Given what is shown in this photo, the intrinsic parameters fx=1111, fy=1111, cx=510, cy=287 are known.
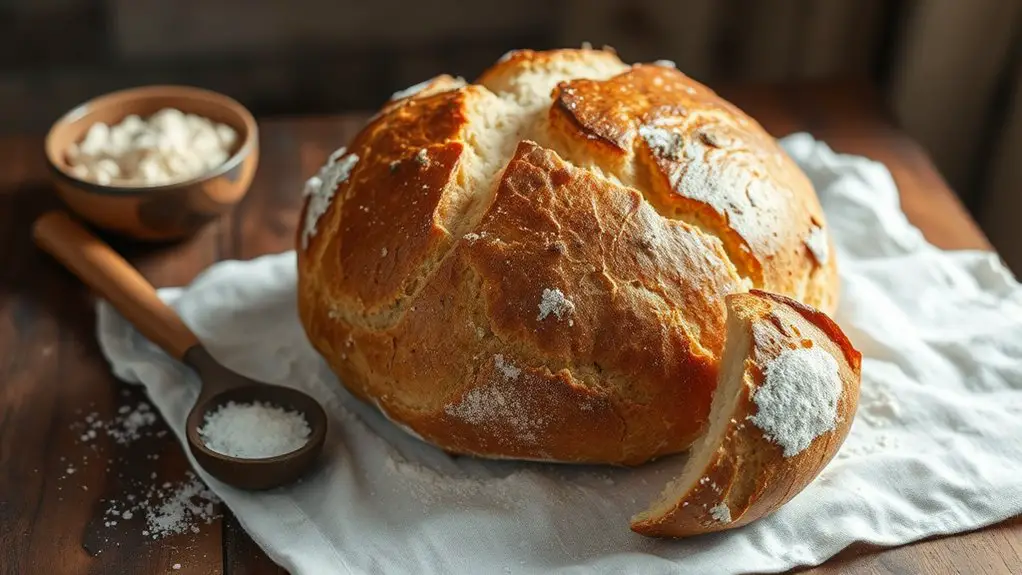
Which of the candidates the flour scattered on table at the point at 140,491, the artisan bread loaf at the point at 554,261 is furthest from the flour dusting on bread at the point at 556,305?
the flour scattered on table at the point at 140,491

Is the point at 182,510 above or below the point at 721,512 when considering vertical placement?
below

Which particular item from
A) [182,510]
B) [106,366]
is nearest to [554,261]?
[182,510]

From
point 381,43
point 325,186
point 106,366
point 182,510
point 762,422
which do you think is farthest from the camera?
point 381,43

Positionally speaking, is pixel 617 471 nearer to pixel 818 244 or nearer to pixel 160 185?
pixel 818 244

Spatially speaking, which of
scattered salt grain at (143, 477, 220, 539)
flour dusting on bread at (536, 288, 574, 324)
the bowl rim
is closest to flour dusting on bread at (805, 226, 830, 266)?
flour dusting on bread at (536, 288, 574, 324)

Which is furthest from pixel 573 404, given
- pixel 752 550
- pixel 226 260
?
pixel 226 260

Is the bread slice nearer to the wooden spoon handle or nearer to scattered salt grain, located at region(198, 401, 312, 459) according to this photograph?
scattered salt grain, located at region(198, 401, 312, 459)
